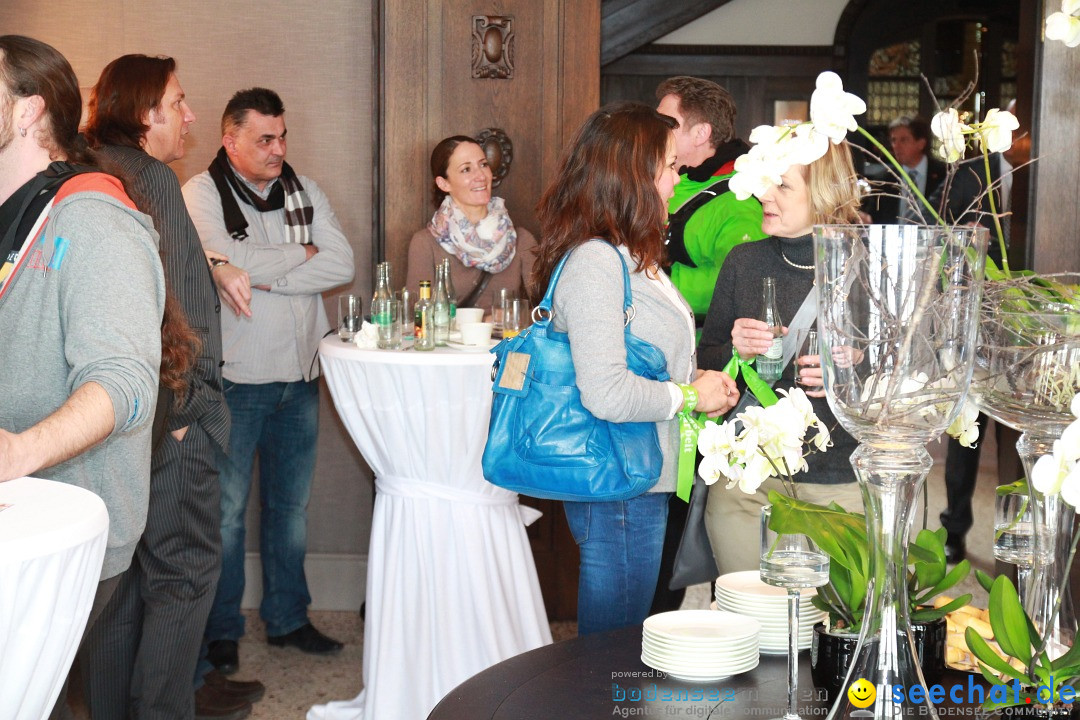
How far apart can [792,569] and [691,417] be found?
4.31ft

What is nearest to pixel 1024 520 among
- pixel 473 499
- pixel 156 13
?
pixel 473 499

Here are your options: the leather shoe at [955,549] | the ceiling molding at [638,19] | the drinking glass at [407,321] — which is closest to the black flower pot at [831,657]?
the drinking glass at [407,321]

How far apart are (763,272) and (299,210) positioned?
1.79 m

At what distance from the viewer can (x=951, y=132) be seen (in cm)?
126

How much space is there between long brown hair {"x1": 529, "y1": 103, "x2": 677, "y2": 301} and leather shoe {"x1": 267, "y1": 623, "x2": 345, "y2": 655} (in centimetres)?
199

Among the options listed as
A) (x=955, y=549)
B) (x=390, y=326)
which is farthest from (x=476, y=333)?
(x=955, y=549)

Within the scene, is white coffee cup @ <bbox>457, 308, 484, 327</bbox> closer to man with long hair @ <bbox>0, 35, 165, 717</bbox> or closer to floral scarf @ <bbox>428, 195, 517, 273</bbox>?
floral scarf @ <bbox>428, 195, 517, 273</bbox>

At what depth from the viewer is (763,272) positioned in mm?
2750

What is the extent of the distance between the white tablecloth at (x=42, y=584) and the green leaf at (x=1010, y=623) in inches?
42.1

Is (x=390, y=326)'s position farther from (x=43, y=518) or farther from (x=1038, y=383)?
(x=1038, y=383)

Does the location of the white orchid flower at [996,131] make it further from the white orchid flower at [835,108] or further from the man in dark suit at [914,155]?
the man in dark suit at [914,155]

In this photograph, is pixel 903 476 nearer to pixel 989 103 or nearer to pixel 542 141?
pixel 542 141

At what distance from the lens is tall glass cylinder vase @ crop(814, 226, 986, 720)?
1.07m

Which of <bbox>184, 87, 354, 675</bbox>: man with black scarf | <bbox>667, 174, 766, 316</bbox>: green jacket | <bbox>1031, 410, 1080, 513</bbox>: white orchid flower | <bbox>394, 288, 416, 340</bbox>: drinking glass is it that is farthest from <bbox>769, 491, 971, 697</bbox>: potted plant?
<bbox>184, 87, 354, 675</bbox>: man with black scarf
